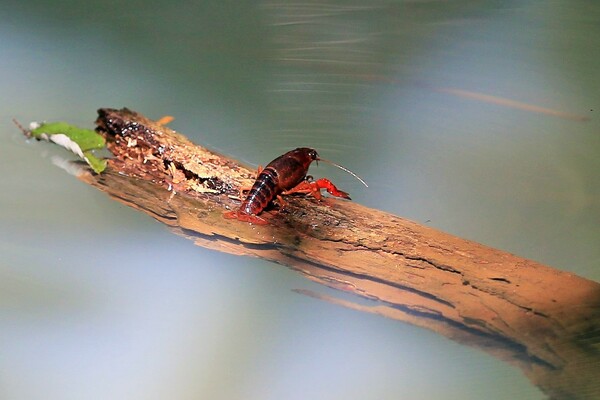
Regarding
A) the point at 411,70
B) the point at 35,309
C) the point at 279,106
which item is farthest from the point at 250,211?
the point at 411,70

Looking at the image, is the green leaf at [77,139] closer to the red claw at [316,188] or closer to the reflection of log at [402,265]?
the reflection of log at [402,265]

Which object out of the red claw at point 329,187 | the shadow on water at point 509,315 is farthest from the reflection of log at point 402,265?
the red claw at point 329,187

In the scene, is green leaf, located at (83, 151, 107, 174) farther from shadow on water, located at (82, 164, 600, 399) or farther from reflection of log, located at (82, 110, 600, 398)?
Answer: shadow on water, located at (82, 164, 600, 399)

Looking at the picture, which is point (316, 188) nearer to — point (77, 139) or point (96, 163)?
point (96, 163)

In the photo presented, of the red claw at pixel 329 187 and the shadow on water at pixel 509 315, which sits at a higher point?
the red claw at pixel 329 187

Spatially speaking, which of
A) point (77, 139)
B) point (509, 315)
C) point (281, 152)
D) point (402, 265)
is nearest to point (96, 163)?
point (77, 139)

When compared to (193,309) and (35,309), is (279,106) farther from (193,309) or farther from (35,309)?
(35,309)

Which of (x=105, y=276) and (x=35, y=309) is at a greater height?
(x=105, y=276)
